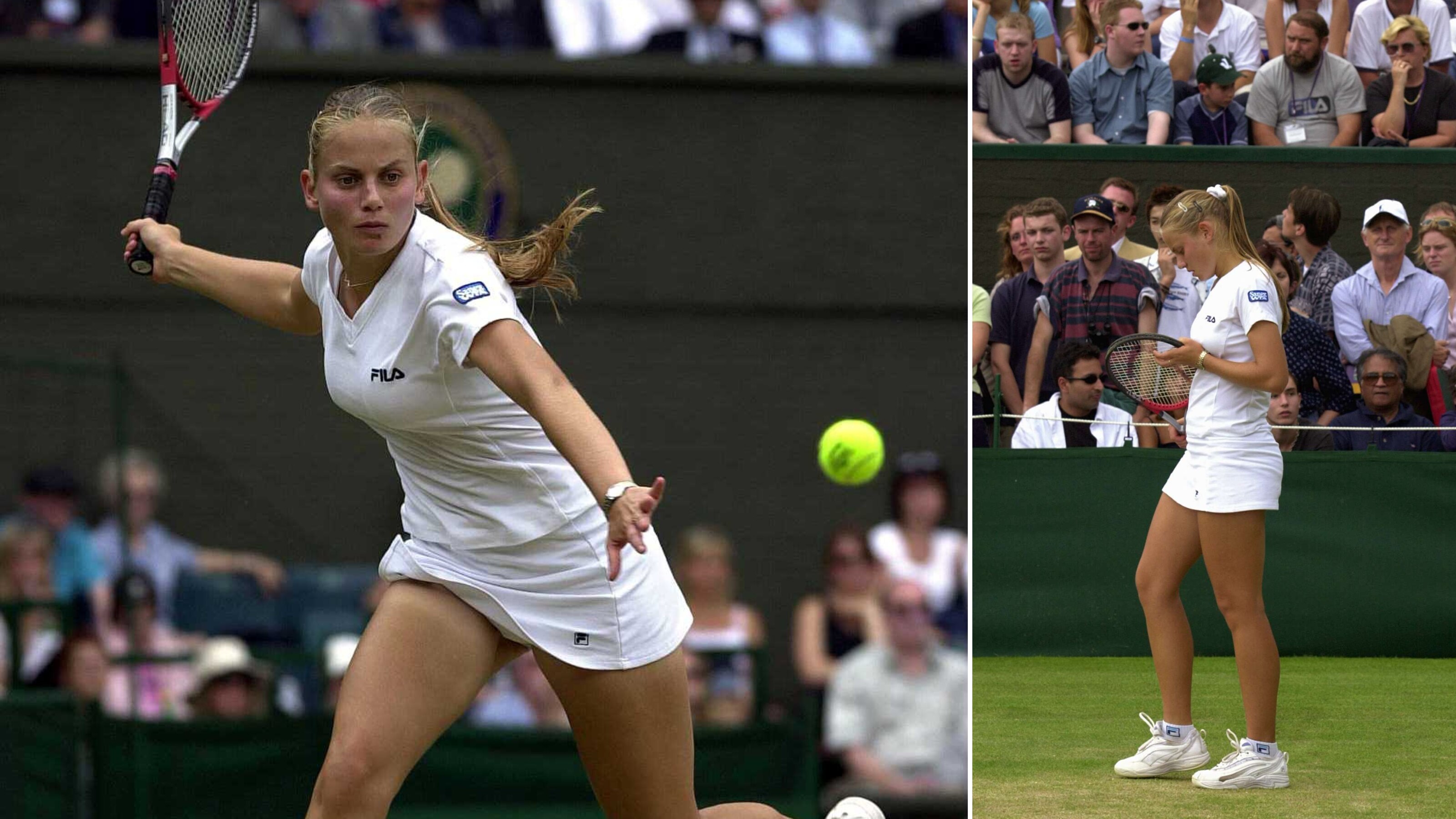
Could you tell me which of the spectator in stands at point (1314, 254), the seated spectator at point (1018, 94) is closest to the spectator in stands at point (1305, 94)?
the spectator in stands at point (1314, 254)

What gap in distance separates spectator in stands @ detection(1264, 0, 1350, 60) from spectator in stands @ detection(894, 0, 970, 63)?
1.61 metres

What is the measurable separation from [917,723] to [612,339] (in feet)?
12.3

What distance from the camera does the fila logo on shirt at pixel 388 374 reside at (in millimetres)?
2555

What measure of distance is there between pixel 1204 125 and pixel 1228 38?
0.42 metres

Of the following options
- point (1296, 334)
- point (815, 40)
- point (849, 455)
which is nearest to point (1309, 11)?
point (1296, 334)

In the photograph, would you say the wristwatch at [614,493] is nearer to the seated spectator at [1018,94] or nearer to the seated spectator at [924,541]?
the seated spectator at [924,541]

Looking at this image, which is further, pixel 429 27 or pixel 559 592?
pixel 429 27

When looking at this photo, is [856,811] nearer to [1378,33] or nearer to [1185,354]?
[1185,354]

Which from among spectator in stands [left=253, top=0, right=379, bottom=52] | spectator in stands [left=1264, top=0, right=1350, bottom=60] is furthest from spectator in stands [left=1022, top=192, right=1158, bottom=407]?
spectator in stands [left=253, top=0, right=379, bottom=52]

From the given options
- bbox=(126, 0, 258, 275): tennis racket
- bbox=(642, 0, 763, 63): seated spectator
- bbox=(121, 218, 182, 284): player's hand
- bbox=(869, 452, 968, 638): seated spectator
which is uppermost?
bbox=(642, 0, 763, 63): seated spectator

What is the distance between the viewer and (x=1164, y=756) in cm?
429

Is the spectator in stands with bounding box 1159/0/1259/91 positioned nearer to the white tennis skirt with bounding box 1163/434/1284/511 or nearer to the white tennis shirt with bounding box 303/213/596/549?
the white tennis skirt with bounding box 1163/434/1284/511

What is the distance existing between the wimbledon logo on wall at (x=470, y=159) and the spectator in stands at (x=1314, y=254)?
3.55m

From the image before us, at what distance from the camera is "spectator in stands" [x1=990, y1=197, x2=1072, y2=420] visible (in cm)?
675
